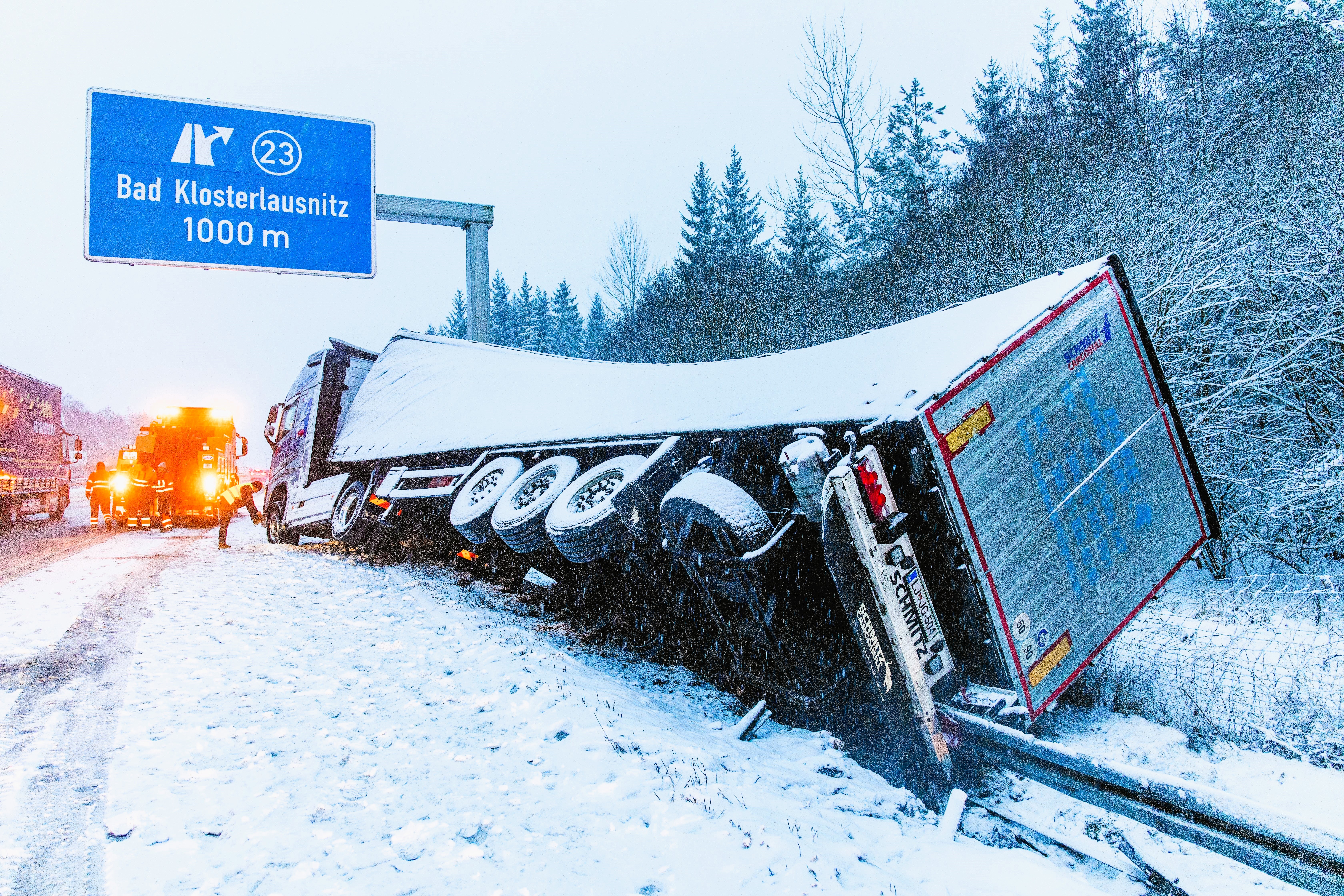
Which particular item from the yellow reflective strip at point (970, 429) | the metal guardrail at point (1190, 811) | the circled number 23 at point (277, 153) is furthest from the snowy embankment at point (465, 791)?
the circled number 23 at point (277, 153)

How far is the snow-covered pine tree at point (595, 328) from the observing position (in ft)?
160

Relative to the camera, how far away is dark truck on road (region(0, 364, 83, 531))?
16.0 meters

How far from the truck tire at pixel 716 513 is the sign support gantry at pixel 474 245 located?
6945mm

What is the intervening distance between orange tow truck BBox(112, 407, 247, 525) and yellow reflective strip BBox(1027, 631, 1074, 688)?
756 inches

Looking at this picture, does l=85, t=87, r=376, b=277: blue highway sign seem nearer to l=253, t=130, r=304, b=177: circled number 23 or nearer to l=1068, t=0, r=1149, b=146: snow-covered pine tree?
l=253, t=130, r=304, b=177: circled number 23

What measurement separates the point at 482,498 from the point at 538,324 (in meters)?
48.6

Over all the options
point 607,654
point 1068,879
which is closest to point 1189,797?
point 1068,879

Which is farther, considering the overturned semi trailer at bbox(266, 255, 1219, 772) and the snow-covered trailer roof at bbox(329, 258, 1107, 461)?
the snow-covered trailer roof at bbox(329, 258, 1107, 461)

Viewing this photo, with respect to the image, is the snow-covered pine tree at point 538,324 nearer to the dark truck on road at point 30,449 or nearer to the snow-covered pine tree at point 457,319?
the snow-covered pine tree at point 457,319

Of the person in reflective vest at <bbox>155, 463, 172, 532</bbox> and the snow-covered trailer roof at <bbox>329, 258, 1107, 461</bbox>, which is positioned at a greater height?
the snow-covered trailer roof at <bbox>329, 258, 1107, 461</bbox>

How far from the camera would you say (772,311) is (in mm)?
25125

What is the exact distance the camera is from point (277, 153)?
845cm

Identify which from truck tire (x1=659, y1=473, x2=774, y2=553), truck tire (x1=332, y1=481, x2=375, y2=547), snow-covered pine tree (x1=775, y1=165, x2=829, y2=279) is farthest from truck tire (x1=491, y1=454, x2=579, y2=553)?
snow-covered pine tree (x1=775, y1=165, x2=829, y2=279)

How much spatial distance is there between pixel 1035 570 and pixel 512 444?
4465mm
